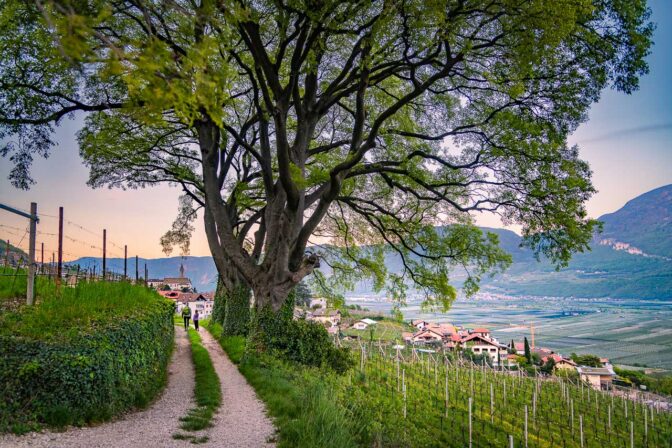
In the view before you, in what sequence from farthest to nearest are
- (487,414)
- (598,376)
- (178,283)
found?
(178,283) < (598,376) < (487,414)

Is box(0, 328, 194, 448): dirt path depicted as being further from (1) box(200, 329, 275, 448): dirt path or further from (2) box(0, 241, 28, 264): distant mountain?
(2) box(0, 241, 28, 264): distant mountain

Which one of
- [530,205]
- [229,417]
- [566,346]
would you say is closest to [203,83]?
[229,417]

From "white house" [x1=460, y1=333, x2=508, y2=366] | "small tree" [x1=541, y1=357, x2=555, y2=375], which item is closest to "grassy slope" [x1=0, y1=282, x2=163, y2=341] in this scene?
"small tree" [x1=541, y1=357, x2=555, y2=375]

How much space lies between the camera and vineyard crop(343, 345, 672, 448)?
1402 cm

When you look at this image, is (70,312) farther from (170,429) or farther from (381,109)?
(381,109)

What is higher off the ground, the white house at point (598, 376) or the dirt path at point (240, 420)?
the dirt path at point (240, 420)

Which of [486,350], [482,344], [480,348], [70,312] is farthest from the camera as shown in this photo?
[482,344]

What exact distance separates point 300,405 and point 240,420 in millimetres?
986

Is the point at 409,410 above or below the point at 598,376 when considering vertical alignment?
above

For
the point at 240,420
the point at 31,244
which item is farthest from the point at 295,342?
the point at 31,244

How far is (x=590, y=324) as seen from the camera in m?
125

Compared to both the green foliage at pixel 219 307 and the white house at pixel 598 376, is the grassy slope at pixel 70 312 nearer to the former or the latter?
the green foliage at pixel 219 307

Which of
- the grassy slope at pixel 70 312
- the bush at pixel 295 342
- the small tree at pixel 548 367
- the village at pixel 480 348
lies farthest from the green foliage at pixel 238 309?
the small tree at pixel 548 367

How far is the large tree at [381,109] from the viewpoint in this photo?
8.77m
